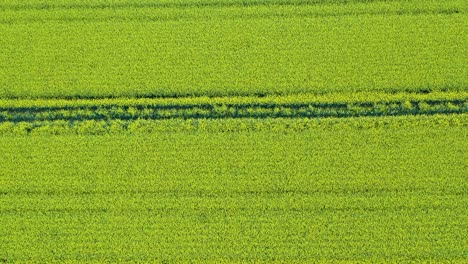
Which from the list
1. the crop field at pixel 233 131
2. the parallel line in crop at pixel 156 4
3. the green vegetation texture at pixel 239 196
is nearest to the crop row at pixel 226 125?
the crop field at pixel 233 131

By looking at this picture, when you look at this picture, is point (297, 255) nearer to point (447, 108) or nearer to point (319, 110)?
point (319, 110)

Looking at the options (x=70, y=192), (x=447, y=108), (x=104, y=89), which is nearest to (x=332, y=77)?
(x=447, y=108)

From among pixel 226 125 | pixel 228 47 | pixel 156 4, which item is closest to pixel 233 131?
pixel 226 125

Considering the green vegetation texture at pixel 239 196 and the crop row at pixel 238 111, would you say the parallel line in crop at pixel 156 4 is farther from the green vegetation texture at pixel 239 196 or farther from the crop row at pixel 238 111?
the green vegetation texture at pixel 239 196

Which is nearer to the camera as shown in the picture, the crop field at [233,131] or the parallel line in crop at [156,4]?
the crop field at [233,131]

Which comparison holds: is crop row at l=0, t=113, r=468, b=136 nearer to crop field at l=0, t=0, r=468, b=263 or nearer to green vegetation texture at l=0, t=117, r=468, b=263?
crop field at l=0, t=0, r=468, b=263

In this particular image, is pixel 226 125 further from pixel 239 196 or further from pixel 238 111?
pixel 239 196
